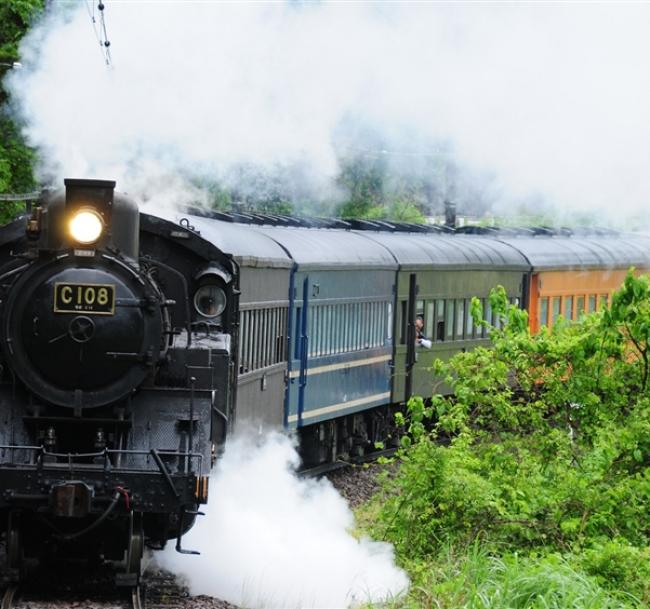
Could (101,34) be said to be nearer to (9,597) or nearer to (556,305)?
(9,597)

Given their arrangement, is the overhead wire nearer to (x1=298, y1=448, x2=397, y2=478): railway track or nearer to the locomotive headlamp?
the locomotive headlamp

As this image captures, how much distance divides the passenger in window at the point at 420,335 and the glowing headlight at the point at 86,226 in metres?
9.40

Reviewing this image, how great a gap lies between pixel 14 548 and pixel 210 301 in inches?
73.3

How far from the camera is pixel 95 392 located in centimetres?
845

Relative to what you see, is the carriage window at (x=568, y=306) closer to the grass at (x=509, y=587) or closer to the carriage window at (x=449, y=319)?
the carriage window at (x=449, y=319)

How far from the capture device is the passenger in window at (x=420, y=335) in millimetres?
17531

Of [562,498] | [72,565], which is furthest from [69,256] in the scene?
[562,498]

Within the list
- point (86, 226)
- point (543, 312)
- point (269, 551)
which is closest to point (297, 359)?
point (269, 551)

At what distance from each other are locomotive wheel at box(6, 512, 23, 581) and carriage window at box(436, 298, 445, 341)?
10.1 meters

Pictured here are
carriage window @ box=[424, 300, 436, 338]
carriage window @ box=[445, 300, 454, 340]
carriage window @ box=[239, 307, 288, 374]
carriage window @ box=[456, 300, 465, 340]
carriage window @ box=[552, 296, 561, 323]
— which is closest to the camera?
carriage window @ box=[239, 307, 288, 374]

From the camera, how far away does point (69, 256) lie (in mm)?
8414

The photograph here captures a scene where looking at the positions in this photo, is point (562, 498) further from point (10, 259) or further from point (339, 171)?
point (339, 171)

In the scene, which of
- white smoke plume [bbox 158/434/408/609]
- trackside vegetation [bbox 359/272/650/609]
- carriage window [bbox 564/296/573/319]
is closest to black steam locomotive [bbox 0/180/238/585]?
white smoke plume [bbox 158/434/408/609]

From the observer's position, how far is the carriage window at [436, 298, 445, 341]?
1808 centimetres
